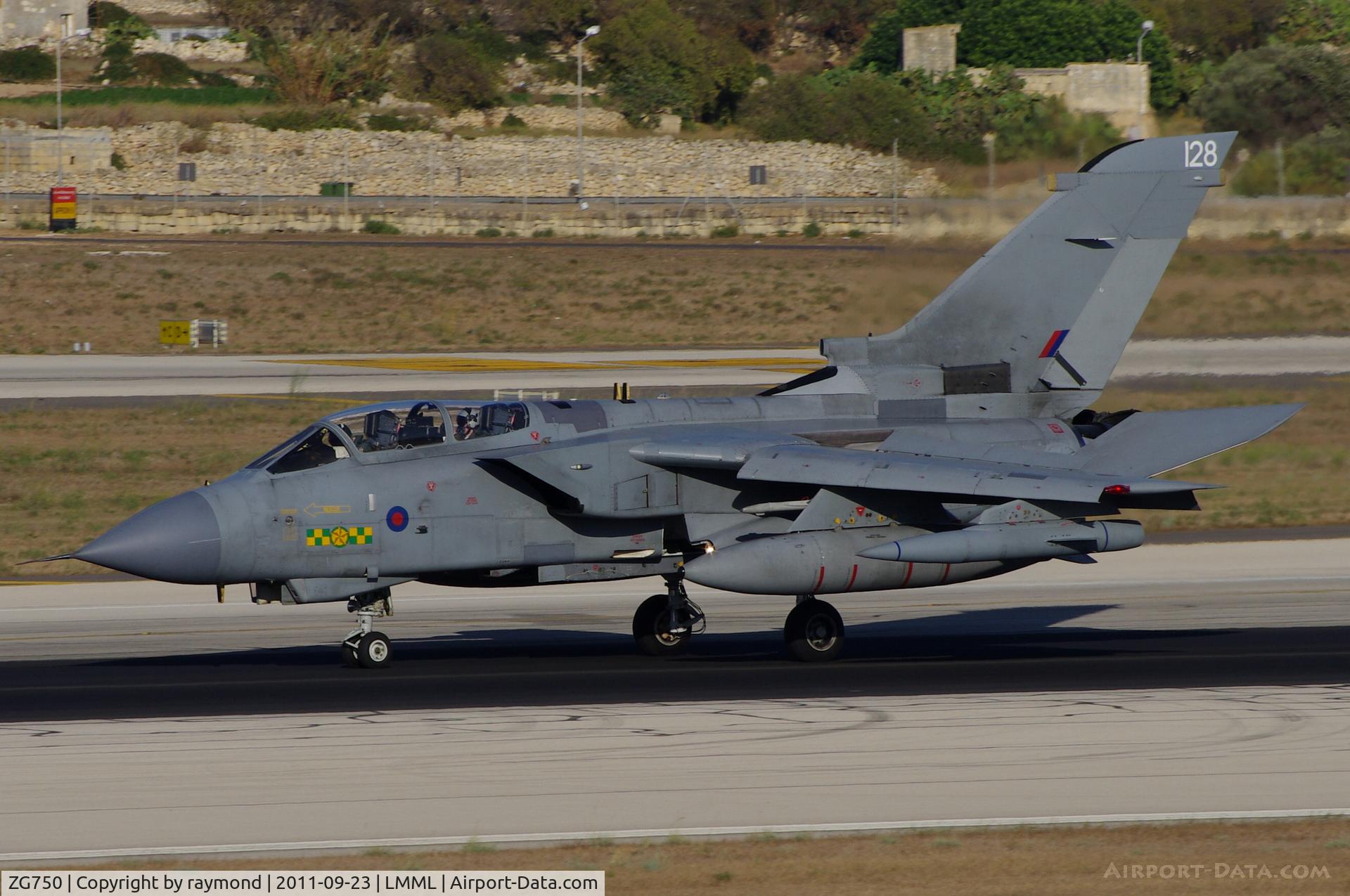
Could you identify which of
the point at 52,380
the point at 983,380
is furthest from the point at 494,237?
the point at 983,380

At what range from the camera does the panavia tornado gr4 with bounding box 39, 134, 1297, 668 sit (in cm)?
1562

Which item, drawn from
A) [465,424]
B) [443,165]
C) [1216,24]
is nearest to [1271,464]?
[465,424]

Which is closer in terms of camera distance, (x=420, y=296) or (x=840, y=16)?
(x=420, y=296)

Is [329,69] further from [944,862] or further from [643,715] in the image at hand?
[944,862]

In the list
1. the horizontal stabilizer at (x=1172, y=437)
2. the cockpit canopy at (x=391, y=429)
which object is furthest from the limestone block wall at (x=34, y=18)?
the horizontal stabilizer at (x=1172, y=437)

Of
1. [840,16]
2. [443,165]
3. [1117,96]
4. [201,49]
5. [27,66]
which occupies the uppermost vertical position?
[840,16]

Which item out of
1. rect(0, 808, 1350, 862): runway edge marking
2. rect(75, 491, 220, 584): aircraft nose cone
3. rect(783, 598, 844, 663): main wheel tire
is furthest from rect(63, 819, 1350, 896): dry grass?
rect(783, 598, 844, 663): main wheel tire

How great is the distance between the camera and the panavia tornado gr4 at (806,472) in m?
15.6

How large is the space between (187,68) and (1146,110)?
71657 millimetres

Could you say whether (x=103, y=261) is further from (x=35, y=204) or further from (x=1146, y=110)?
(x=1146, y=110)

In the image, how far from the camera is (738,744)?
1292 cm

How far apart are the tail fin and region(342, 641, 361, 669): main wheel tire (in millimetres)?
7134

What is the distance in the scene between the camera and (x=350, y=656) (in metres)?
16.4

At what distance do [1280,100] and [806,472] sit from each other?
23.4m
